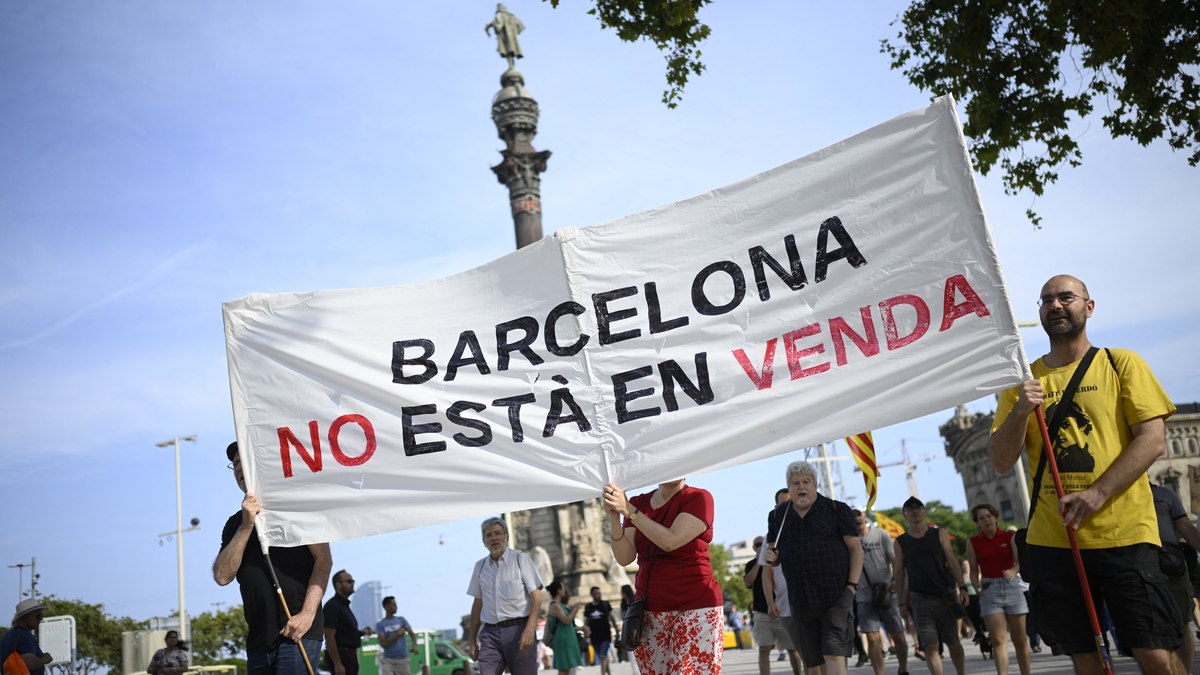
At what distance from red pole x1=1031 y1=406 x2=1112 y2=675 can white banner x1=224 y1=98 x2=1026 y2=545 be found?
40 centimetres

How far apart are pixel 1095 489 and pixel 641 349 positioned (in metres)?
2.20

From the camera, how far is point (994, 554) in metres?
10.5

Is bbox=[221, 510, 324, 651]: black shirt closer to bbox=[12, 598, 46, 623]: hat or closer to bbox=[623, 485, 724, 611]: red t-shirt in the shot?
bbox=[623, 485, 724, 611]: red t-shirt

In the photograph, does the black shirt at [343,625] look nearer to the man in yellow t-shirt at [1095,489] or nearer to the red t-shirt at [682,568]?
the red t-shirt at [682,568]

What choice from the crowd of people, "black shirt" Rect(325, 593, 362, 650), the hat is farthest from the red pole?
the hat

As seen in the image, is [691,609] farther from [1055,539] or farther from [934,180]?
[934,180]

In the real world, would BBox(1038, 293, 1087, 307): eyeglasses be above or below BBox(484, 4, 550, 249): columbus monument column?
below

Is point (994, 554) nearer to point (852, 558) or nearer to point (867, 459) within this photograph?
point (852, 558)

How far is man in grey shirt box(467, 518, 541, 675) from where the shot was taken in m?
8.95

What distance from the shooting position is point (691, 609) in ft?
19.6

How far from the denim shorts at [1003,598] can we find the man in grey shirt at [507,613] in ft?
13.6

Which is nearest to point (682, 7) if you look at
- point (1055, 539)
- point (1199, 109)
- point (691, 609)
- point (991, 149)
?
point (991, 149)

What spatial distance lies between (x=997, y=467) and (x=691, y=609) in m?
1.75

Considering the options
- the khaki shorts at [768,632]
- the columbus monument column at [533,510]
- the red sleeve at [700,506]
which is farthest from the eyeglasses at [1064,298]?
the columbus monument column at [533,510]
